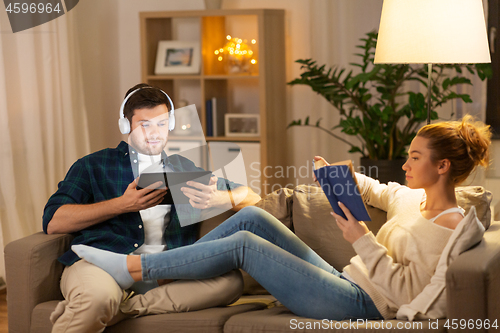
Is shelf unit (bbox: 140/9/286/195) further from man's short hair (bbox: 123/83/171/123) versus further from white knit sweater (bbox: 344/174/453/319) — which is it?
white knit sweater (bbox: 344/174/453/319)

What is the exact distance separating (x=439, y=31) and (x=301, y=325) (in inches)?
44.0

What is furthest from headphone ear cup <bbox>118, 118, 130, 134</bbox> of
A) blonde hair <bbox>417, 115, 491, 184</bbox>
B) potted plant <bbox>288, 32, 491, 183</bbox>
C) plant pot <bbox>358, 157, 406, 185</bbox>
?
plant pot <bbox>358, 157, 406, 185</bbox>

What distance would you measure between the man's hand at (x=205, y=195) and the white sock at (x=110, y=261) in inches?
11.7

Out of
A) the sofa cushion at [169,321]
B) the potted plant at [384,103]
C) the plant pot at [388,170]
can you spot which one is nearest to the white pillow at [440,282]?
the sofa cushion at [169,321]

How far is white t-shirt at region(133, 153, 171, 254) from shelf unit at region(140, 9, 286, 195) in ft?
5.46

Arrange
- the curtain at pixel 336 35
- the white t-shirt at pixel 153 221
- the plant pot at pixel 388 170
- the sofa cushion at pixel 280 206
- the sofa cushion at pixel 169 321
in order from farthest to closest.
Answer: the curtain at pixel 336 35 < the plant pot at pixel 388 170 < the sofa cushion at pixel 280 206 < the white t-shirt at pixel 153 221 < the sofa cushion at pixel 169 321

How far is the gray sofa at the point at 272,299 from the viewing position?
4.10ft

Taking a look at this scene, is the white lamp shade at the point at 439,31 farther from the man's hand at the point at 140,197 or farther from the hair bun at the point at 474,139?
the man's hand at the point at 140,197

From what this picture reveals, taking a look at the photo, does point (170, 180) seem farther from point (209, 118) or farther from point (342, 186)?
point (209, 118)

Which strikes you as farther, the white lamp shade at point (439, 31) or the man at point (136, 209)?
the white lamp shade at point (439, 31)

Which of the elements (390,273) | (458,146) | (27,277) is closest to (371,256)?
(390,273)

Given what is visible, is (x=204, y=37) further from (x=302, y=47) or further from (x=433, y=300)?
(x=433, y=300)

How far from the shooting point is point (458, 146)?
1.41 meters

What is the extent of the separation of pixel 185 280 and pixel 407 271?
0.65 meters
